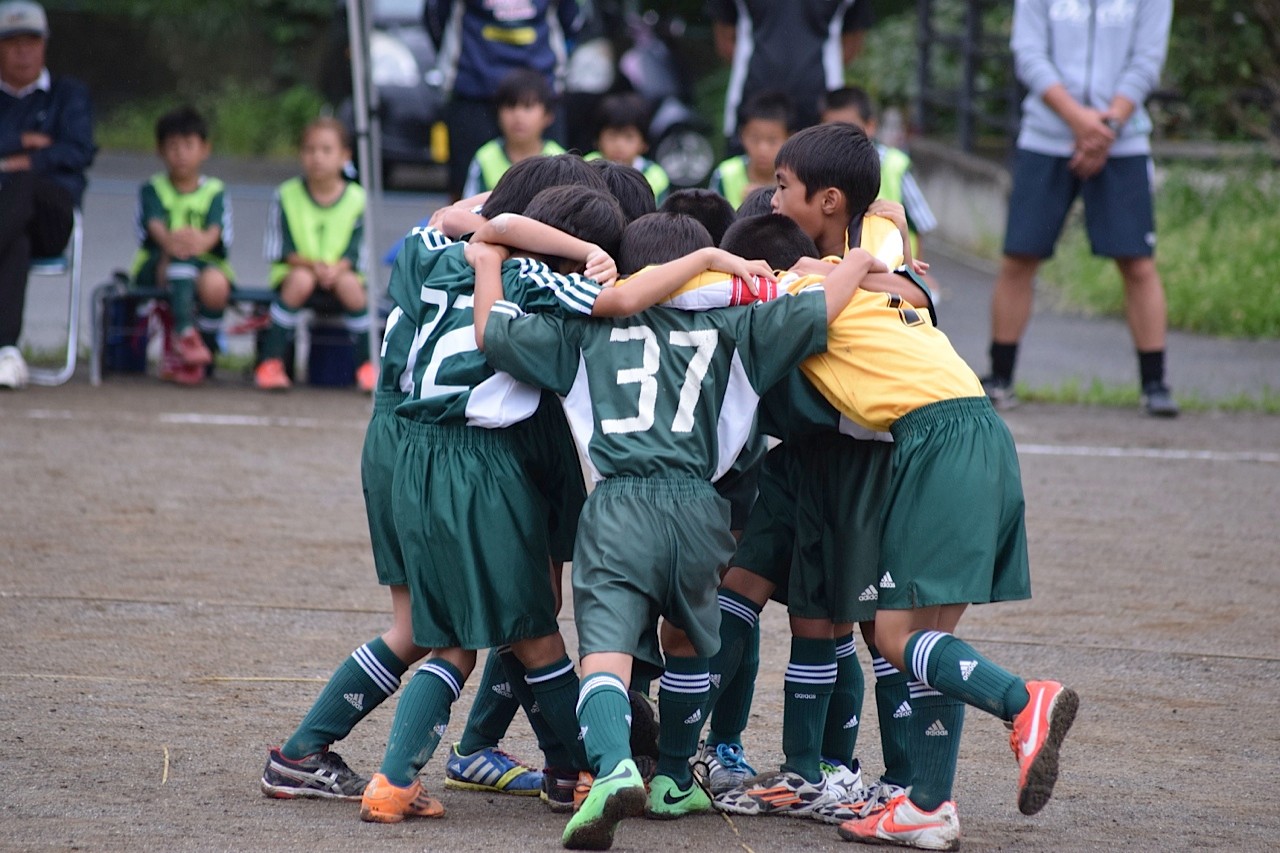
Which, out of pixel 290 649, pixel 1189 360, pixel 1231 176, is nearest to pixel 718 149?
pixel 1231 176

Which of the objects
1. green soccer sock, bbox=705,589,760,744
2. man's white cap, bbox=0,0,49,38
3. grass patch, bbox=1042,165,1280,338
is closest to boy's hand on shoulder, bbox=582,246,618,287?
green soccer sock, bbox=705,589,760,744

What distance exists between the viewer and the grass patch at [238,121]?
20.0m

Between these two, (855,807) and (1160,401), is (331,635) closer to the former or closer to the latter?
(855,807)

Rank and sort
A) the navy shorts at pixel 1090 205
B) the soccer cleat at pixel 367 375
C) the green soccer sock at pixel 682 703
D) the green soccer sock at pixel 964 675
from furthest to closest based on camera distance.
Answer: the soccer cleat at pixel 367 375
the navy shorts at pixel 1090 205
the green soccer sock at pixel 682 703
the green soccer sock at pixel 964 675

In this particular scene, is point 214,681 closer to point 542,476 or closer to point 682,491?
point 542,476

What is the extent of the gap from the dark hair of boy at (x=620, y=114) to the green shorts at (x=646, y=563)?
184 inches

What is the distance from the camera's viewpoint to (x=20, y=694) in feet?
13.8

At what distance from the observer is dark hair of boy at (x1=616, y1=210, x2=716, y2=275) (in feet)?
11.8

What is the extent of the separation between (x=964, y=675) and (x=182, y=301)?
5.97m

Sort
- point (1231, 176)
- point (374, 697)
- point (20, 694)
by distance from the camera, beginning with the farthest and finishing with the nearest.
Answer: point (1231, 176), point (20, 694), point (374, 697)

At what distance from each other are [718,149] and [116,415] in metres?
12.7

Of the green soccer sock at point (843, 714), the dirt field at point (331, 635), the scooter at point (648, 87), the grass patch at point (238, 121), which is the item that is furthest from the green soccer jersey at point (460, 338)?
the grass patch at point (238, 121)

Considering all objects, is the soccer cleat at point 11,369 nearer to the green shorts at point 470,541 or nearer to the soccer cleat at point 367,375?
the soccer cleat at point 367,375

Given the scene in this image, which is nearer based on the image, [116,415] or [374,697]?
[374,697]
